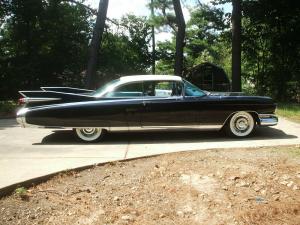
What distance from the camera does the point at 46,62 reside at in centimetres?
2317

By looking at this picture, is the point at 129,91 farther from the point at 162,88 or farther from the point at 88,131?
the point at 88,131

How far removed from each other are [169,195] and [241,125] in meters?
3.99

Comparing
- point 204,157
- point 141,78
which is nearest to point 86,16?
point 141,78

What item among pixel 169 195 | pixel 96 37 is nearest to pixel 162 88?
pixel 169 195

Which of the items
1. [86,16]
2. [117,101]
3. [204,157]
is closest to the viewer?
[204,157]

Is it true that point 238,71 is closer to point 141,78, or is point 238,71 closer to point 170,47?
point 141,78

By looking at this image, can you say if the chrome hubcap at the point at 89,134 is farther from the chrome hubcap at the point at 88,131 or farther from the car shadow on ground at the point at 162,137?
the car shadow on ground at the point at 162,137

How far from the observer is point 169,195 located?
4.27 meters

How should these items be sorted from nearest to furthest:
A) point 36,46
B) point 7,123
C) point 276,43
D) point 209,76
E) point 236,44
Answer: point 7,123, point 236,44, point 276,43, point 36,46, point 209,76

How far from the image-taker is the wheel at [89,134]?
754cm

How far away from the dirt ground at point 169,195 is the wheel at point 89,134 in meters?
2.08

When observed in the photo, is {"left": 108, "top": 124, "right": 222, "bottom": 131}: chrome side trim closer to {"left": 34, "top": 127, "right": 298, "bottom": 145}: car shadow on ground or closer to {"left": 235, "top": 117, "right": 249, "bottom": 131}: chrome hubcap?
{"left": 34, "top": 127, "right": 298, "bottom": 145}: car shadow on ground

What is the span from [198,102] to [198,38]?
37.8 meters

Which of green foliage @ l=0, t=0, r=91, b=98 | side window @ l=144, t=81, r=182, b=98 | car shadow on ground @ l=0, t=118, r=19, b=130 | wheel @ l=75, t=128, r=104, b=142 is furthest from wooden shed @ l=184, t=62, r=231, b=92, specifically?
wheel @ l=75, t=128, r=104, b=142
